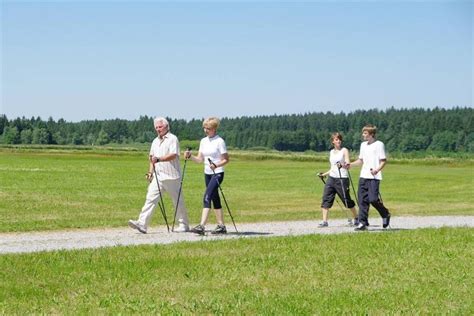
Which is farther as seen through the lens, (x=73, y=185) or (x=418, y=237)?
(x=73, y=185)

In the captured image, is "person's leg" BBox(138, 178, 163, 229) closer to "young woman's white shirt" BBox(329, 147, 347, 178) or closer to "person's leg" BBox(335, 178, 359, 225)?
"young woman's white shirt" BBox(329, 147, 347, 178)

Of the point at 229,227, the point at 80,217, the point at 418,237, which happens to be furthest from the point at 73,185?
the point at 418,237

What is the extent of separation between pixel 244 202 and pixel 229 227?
10.5m

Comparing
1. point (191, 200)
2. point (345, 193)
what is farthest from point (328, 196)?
point (191, 200)

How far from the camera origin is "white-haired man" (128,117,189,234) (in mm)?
15312

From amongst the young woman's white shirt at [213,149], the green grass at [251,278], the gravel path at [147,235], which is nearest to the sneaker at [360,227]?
the gravel path at [147,235]

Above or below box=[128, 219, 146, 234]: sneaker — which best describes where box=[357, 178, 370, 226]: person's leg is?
above

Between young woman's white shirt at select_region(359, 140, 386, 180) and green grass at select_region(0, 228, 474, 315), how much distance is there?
307 centimetres

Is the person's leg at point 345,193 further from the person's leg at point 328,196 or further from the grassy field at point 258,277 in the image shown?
the grassy field at point 258,277

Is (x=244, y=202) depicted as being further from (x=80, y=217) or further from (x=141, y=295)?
(x=141, y=295)

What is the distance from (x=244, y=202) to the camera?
92.0 feet

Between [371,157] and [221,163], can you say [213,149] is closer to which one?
[221,163]

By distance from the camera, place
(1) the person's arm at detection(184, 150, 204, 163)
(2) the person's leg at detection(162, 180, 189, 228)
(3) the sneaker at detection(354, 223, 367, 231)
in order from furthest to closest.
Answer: (3) the sneaker at detection(354, 223, 367, 231) < (2) the person's leg at detection(162, 180, 189, 228) < (1) the person's arm at detection(184, 150, 204, 163)

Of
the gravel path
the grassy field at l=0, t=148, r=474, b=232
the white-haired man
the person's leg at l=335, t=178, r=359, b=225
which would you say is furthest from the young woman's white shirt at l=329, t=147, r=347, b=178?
the white-haired man
